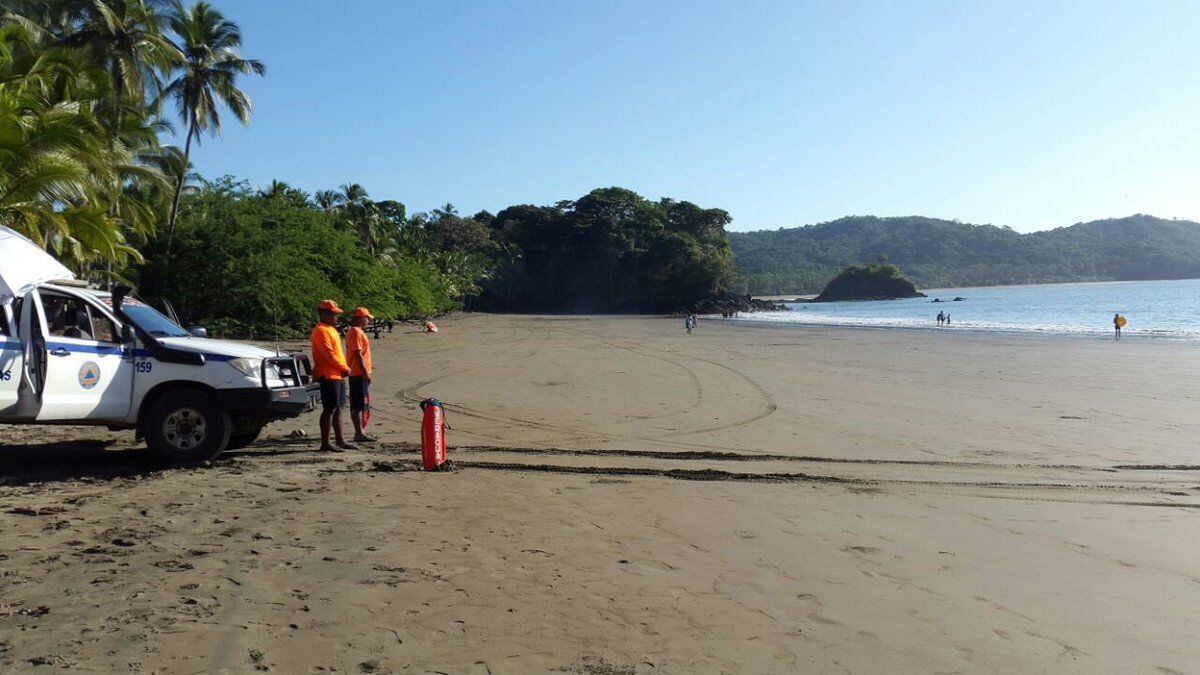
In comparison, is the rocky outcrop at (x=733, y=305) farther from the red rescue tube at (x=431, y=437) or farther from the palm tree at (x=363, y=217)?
the red rescue tube at (x=431, y=437)

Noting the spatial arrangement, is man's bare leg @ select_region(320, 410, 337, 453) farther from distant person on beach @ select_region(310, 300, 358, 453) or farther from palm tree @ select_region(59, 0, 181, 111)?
Result: palm tree @ select_region(59, 0, 181, 111)

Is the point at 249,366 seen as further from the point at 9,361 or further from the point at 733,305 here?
the point at 733,305

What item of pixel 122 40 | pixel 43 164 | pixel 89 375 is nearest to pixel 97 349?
pixel 89 375

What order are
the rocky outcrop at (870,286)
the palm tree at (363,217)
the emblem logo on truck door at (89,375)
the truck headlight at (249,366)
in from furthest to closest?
the rocky outcrop at (870,286) → the palm tree at (363,217) → the truck headlight at (249,366) → the emblem logo on truck door at (89,375)

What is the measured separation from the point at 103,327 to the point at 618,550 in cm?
589

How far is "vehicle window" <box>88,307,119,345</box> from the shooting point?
26.2 ft

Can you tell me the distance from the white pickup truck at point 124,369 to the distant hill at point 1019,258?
14284cm

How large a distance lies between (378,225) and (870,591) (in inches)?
2364

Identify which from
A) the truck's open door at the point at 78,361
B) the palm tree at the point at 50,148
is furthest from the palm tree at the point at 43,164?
the truck's open door at the point at 78,361

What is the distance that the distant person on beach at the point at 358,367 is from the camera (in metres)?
9.45

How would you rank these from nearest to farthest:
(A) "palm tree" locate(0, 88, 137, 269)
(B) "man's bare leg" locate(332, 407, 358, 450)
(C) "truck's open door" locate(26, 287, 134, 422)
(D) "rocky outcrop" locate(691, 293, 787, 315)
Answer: (C) "truck's open door" locate(26, 287, 134, 422), (B) "man's bare leg" locate(332, 407, 358, 450), (A) "palm tree" locate(0, 88, 137, 269), (D) "rocky outcrop" locate(691, 293, 787, 315)

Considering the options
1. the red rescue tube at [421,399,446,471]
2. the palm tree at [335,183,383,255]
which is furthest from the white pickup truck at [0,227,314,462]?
the palm tree at [335,183,383,255]

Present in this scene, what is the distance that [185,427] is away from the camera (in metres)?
8.05

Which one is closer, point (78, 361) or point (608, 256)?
point (78, 361)
